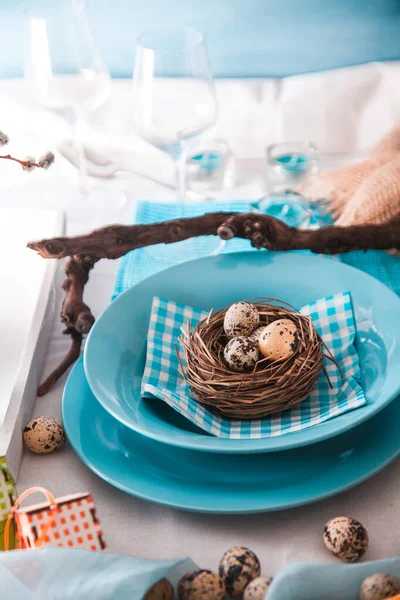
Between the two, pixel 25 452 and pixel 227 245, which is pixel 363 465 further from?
pixel 227 245

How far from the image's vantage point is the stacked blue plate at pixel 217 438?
0.50 metres

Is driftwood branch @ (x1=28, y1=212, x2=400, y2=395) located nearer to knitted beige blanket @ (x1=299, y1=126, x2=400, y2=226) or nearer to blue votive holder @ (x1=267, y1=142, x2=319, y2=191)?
knitted beige blanket @ (x1=299, y1=126, x2=400, y2=226)

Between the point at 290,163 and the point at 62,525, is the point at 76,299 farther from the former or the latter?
the point at 290,163

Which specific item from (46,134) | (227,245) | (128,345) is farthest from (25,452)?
Result: (46,134)

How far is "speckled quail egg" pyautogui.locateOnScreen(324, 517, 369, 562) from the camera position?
47 cm

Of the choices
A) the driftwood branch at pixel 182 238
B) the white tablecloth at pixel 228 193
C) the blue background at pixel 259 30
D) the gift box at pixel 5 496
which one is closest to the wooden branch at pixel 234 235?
the driftwood branch at pixel 182 238

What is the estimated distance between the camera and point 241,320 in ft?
1.97

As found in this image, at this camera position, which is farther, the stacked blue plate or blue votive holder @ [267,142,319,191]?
blue votive holder @ [267,142,319,191]

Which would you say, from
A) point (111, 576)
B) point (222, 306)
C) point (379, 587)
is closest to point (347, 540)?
point (379, 587)

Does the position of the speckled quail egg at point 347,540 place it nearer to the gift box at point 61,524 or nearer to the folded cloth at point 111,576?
the folded cloth at point 111,576

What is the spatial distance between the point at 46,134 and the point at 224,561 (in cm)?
87

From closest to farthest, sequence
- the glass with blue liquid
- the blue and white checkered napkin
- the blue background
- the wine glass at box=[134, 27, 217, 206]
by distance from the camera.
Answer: the blue and white checkered napkin → the wine glass at box=[134, 27, 217, 206] → the glass with blue liquid → the blue background

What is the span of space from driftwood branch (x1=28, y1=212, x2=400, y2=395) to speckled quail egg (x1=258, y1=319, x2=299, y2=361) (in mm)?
141

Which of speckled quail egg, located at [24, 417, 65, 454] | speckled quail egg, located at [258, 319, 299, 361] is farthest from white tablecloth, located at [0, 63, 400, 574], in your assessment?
speckled quail egg, located at [258, 319, 299, 361]
